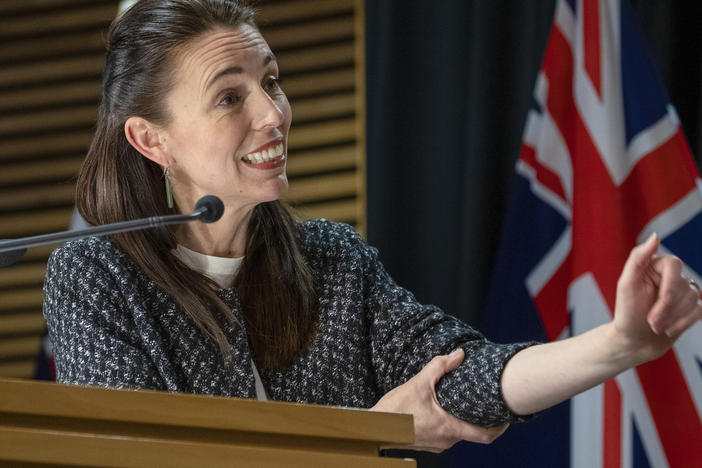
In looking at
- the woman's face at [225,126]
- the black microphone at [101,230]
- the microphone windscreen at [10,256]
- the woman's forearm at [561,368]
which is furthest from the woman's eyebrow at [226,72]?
the woman's forearm at [561,368]

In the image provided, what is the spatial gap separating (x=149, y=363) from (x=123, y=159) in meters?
0.52

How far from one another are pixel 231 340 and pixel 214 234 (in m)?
0.25

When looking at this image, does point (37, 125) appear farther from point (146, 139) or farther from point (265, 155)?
point (265, 155)

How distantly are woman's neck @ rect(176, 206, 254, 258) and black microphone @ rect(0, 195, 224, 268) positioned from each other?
1.60 ft

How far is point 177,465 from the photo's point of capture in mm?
1029

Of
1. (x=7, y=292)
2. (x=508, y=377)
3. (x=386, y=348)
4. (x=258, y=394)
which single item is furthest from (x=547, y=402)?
(x=7, y=292)

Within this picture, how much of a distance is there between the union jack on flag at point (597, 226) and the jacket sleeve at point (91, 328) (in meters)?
1.16

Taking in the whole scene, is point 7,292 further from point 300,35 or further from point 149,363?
point 149,363

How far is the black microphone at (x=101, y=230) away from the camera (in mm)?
1419

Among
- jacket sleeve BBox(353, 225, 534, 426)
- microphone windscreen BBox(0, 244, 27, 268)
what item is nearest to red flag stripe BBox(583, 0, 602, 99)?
jacket sleeve BBox(353, 225, 534, 426)

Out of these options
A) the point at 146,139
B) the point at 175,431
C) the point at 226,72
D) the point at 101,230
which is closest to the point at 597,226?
the point at 226,72

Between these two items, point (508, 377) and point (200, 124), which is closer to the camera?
point (508, 377)

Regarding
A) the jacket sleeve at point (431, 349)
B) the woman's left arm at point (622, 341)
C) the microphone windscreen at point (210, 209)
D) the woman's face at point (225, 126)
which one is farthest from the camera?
the woman's face at point (225, 126)

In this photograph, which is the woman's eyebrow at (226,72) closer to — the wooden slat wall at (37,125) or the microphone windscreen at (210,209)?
the microphone windscreen at (210,209)
